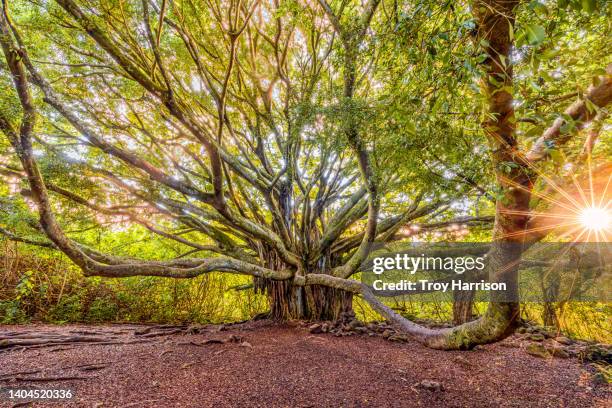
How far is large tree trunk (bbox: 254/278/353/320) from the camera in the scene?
5.02 m

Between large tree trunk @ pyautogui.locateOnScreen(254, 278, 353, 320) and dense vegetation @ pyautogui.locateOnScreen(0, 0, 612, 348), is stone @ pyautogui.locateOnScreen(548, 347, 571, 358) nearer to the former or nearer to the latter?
dense vegetation @ pyautogui.locateOnScreen(0, 0, 612, 348)

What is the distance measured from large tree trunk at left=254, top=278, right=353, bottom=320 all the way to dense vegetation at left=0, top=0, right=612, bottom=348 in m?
0.03

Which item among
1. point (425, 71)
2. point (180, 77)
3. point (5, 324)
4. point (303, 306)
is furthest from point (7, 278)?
point (425, 71)

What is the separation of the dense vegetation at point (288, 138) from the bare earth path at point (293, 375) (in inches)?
23.5

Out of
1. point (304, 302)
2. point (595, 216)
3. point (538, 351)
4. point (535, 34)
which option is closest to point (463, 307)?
point (538, 351)

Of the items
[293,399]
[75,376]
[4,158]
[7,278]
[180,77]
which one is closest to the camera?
[293,399]

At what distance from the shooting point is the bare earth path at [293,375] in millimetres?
2059

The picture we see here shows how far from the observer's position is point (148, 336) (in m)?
3.90

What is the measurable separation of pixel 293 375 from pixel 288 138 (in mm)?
2894

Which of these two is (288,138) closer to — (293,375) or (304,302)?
(293,375)

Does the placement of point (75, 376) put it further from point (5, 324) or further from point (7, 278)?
point (7, 278)

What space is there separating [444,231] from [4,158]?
275 inches

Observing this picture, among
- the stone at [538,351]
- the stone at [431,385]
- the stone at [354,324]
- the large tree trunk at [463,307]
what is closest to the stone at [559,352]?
the stone at [538,351]

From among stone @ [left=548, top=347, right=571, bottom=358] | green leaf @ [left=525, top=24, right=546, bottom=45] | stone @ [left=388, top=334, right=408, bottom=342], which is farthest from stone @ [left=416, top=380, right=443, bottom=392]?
green leaf @ [left=525, top=24, right=546, bottom=45]
